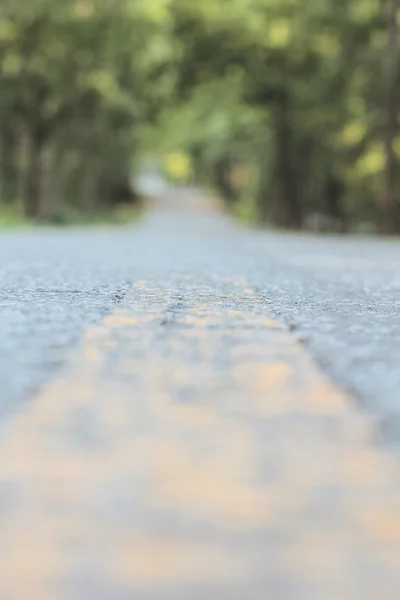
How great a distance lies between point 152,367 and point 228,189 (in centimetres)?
6091

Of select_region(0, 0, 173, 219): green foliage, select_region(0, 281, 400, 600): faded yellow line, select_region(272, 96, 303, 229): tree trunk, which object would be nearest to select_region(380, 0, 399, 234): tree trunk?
select_region(0, 0, 173, 219): green foliage

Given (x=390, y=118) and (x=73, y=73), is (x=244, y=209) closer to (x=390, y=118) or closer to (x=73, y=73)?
(x=73, y=73)

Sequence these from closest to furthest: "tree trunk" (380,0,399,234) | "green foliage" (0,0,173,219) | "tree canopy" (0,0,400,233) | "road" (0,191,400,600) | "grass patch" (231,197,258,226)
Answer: "road" (0,191,400,600) < "tree trunk" (380,0,399,234) < "tree canopy" (0,0,400,233) < "green foliage" (0,0,173,219) < "grass patch" (231,197,258,226)

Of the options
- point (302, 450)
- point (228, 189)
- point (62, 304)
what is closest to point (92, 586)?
point (302, 450)

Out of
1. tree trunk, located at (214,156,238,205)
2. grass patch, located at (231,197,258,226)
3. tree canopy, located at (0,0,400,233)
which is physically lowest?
grass patch, located at (231,197,258,226)

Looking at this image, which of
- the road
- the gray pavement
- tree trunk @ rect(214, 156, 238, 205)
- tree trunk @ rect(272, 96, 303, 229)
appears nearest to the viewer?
the road

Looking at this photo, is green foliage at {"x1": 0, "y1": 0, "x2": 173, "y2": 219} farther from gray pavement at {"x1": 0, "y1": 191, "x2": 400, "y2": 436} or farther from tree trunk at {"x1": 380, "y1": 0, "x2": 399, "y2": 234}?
gray pavement at {"x1": 0, "y1": 191, "x2": 400, "y2": 436}

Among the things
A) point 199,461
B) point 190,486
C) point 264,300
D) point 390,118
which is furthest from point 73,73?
point 190,486

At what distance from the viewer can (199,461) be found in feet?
5.05

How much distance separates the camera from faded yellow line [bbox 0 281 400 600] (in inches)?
44.8

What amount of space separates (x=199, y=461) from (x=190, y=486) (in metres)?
0.14

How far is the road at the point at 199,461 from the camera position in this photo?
1.13m

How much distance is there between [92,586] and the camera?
109cm

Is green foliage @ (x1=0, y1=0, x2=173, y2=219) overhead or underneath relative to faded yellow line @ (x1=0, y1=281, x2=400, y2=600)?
overhead
